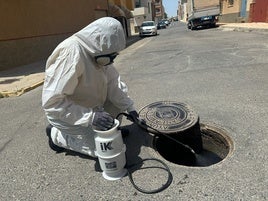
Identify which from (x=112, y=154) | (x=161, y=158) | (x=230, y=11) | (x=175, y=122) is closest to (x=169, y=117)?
(x=175, y=122)

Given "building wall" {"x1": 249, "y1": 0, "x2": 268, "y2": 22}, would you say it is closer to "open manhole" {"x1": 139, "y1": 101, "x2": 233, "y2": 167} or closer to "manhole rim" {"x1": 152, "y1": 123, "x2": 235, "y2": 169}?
"manhole rim" {"x1": 152, "y1": 123, "x2": 235, "y2": 169}

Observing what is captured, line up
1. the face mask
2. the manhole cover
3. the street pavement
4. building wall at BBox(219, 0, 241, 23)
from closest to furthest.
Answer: the face mask
the manhole cover
the street pavement
building wall at BBox(219, 0, 241, 23)

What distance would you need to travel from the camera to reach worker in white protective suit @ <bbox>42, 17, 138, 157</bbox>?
7.73 ft

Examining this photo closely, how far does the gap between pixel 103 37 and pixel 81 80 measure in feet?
1.68

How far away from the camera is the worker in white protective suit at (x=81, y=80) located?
7.73ft

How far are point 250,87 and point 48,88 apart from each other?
151 inches

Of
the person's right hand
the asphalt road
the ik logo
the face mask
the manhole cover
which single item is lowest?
the asphalt road

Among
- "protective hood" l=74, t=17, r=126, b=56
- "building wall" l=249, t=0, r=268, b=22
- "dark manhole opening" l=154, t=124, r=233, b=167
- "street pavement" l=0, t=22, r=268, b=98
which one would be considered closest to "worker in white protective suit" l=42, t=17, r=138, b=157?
"protective hood" l=74, t=17, r=126, b=56

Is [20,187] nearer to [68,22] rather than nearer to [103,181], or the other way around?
[103,181]

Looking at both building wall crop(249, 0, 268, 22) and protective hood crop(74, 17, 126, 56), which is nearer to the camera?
protective hood crop(74, 17, 126, 56)

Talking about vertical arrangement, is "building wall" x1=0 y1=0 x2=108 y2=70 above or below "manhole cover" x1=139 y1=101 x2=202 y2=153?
above

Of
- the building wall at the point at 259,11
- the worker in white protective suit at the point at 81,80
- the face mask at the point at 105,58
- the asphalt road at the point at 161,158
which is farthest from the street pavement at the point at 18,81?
the building wall at the point at 259,11

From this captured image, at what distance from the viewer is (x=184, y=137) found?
2939mm

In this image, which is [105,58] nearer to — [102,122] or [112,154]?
[102,122]
